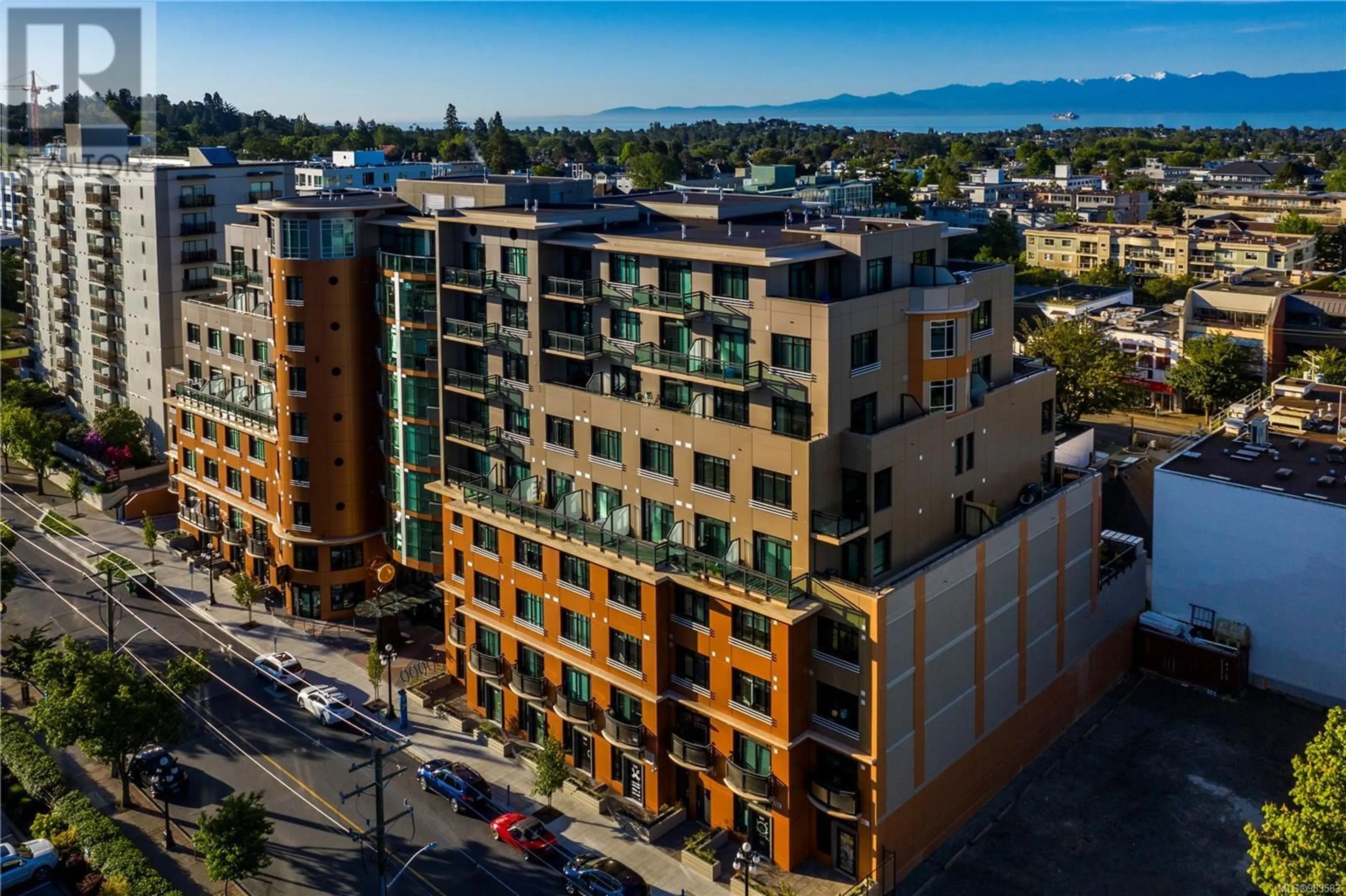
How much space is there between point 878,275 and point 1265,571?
80.0 ft

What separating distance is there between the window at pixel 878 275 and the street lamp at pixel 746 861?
19642 millimetres

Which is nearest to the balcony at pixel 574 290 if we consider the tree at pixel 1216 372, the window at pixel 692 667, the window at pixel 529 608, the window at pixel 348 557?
the window at pixel 529 608

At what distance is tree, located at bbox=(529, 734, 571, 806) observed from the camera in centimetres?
4175

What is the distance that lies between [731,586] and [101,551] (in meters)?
45.0

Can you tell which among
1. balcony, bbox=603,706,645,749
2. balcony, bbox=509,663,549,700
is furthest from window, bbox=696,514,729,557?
balcony, bbox=509,663,549,700

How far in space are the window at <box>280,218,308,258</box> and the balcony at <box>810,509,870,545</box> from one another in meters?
30.9

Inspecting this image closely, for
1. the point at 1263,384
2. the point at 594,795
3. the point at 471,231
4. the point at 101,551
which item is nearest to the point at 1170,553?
the point at 594,795

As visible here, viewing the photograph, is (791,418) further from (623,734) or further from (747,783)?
(623,734)

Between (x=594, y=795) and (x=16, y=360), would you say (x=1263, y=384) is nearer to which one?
(x=594, y=795)

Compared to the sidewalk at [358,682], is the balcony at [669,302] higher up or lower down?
higher up

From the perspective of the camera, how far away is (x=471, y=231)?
166 ft

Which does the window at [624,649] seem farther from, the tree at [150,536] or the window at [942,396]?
the tree at [150,536]

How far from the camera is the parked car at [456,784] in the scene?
43219mm

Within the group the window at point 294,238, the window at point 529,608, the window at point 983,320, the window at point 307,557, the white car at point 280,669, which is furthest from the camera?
the window at point 307,557
